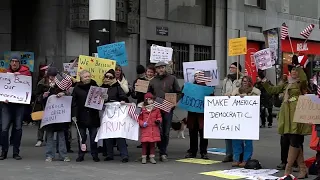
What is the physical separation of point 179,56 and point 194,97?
10.5m

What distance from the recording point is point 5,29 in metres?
17.8

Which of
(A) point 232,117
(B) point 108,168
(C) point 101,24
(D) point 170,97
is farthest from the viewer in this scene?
(C) point 101,24

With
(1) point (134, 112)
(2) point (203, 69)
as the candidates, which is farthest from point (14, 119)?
(2) point (203, 69)

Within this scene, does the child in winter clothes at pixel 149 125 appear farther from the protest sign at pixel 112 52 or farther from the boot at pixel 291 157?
the boot at pixel 291 157

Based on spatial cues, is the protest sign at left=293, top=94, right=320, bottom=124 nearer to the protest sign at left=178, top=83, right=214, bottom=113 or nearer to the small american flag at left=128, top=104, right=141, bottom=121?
the protest sign at left=178, top=83, right=214, bottom=113

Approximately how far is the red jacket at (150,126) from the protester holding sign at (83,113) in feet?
3.16

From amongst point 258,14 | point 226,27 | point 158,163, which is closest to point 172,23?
point 226,27

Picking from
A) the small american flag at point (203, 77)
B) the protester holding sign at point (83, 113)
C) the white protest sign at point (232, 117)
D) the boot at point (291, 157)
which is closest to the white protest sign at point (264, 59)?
the small american flag at point (203, 77)

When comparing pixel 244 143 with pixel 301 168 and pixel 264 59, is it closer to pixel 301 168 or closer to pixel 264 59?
pixel 301 168

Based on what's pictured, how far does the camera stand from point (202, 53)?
21.8 metres

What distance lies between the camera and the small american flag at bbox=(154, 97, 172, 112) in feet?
32.9

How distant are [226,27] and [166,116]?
12831mm

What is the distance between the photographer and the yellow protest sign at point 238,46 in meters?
10.7

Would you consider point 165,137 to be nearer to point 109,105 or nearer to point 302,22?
point 109,105
